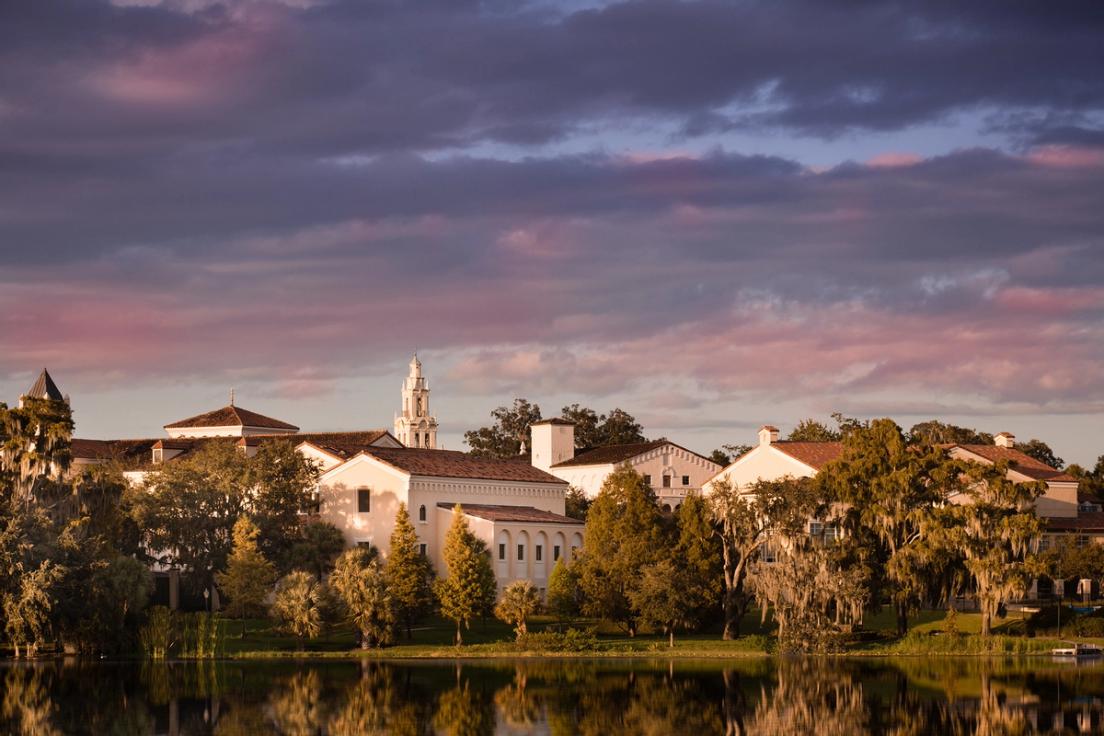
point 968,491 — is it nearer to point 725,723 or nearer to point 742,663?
point 742,663

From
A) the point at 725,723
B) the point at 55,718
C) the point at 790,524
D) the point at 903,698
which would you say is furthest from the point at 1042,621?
the point at 55,718

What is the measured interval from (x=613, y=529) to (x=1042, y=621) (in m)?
20.0

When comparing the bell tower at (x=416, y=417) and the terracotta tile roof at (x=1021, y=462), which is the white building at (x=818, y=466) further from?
the bell tower at (x=416, y=417)

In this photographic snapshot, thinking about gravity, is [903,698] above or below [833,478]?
below

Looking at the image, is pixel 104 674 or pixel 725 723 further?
pixel 104 674

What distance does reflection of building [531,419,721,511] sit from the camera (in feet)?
355

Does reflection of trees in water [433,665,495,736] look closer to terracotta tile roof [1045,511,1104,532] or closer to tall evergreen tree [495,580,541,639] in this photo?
tall evergreen tree [495,580,541,639]

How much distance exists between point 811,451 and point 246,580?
35702 millimetres

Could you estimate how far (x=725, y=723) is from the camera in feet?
150

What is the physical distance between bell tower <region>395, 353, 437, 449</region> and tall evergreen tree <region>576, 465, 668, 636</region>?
75543 millimetres

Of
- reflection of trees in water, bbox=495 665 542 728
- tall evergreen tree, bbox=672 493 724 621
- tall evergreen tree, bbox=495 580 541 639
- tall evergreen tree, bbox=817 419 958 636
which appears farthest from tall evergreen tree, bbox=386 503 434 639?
tall evergreen tree, bbox=817 419 958 636

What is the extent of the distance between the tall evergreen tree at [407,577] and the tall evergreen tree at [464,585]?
90 cm

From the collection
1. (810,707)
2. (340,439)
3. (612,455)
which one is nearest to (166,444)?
(340,439)

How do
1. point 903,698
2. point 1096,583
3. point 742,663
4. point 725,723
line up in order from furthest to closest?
point 1096,583, point 742,663, point 903,698, point 725,723
